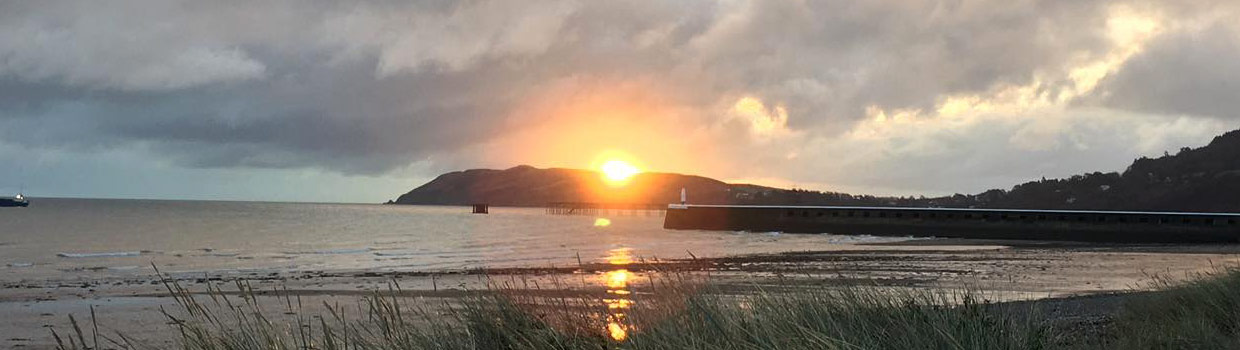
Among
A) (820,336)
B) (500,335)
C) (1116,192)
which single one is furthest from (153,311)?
(1116,192)

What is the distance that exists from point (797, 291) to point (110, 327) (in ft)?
40.3

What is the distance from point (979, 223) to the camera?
2311 inches

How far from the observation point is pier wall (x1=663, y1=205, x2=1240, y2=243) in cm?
5141

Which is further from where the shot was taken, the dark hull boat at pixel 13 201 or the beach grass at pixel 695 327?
the dark hull boat at pixel 13 201

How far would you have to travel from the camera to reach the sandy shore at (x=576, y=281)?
51.5 feet

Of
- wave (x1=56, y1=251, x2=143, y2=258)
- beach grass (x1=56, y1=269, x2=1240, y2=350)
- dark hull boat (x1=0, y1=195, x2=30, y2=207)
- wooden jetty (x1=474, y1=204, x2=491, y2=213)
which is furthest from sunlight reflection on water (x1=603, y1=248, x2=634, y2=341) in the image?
dark hull boat (x1=0, y1=195, x2=30, y2=207)

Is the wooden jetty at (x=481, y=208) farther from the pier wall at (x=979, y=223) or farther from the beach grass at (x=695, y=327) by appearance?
the beach grass at (x=695, y=327)

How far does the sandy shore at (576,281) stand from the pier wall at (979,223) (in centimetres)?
1906

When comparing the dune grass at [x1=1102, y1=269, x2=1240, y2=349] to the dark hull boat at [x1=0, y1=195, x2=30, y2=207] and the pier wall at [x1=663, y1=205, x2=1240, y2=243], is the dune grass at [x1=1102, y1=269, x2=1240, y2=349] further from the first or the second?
the dark hull boat at [x1=0, y1=195, x2=30, y2=207]

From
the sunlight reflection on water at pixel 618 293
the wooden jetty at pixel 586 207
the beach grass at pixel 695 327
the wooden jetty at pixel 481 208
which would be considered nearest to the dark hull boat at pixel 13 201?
the wooden jetty at pixel 481 208

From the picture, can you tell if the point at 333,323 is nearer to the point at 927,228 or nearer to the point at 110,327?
the point at 110,327

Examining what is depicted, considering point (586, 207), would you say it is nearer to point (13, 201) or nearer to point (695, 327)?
point (13, 201)

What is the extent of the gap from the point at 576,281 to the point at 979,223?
43062 mm

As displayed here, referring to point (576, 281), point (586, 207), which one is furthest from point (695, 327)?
point (586, 207)
